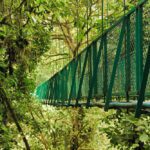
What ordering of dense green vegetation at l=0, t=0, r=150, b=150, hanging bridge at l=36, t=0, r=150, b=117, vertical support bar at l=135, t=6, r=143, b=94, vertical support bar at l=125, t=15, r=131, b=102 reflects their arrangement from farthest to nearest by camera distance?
vertical support bar at l=125, t=15, r=131, b=102 → vertical support bar at l=135, t=6, r=143, b=94 → hanging bridge at l=36, t=0, r=150, b=117 → dense green vegetation at l=0, t=0, r=150, b=150

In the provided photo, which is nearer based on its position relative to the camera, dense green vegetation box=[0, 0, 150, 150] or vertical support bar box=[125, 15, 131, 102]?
dense green vegetation box=[0, 0, 150, 150]

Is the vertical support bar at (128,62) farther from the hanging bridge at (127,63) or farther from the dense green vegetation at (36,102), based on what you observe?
the dense green vegetation at (36,102)

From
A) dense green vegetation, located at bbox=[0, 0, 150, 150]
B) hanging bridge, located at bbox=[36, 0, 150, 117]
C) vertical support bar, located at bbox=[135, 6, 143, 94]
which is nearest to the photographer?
dense green vegetation, located at bbox=[0, 0, 150, 150]

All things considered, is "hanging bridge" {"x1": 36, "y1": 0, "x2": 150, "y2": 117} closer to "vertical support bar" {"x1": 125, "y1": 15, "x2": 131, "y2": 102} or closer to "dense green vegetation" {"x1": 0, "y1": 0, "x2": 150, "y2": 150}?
"vertical support bar" {"x1": 125, "y1": 15, "x2": 131, "y2": 102}

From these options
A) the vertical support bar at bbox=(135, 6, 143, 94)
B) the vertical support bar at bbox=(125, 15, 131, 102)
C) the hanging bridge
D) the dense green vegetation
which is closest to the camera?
the dense green vegetation

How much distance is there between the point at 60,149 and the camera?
30.6ft

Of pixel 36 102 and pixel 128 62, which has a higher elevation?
pixel 128 62

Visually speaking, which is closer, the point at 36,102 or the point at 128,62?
the point at 128,62

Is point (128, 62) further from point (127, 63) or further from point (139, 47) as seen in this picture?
point (139, 47)

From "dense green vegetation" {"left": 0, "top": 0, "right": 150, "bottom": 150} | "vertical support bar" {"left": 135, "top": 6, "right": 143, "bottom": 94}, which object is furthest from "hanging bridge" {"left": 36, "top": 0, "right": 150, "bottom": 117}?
"dense green vegetation" {"left": 0, "top": 0, "right": 150, "bottom": 150}

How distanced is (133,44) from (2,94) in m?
1.78

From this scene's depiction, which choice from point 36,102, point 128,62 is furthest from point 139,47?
point 36,102

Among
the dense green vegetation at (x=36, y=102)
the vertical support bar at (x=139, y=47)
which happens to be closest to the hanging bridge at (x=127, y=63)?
the vertical support bar at (x=139, y=47)

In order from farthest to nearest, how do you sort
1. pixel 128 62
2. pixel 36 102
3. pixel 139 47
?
pixel 36 102, pixel 128 62, pixel 139 47
